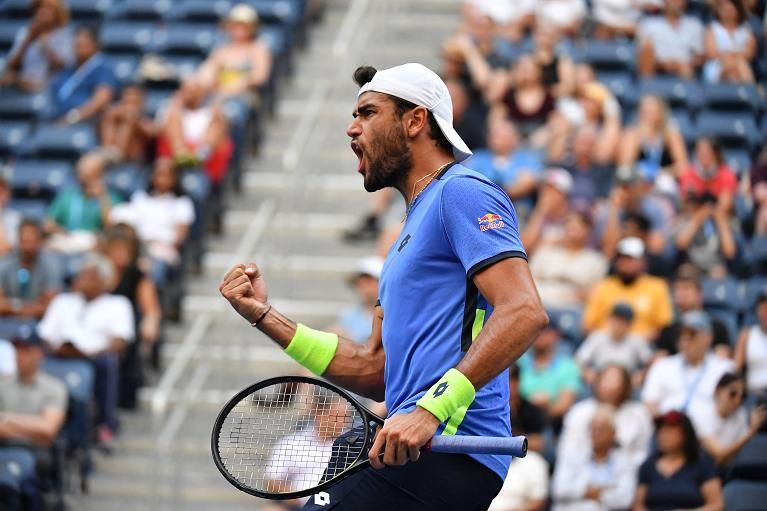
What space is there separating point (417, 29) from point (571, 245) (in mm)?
4386

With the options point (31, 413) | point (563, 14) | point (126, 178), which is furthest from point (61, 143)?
point (563, 14)

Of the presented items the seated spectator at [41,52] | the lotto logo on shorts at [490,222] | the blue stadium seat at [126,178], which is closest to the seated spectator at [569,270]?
the blue stadium seat at [126,178]

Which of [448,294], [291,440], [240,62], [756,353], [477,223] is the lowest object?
[756,353]

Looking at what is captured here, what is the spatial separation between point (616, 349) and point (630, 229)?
1.21 meters

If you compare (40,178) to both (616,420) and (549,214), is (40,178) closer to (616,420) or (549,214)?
(549,214)

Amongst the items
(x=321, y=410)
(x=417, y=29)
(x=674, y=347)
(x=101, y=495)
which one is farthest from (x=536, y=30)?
(x=321, y=410)

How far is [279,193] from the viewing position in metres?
12.6

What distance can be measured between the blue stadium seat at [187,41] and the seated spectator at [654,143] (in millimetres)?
4163

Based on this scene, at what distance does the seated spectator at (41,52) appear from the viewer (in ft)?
45.2

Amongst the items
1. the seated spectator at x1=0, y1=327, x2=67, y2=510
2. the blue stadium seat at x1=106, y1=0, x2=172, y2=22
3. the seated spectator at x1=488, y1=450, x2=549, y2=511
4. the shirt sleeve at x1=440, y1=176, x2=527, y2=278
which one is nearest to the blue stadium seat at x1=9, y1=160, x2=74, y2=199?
the blue stadium seat at x1=106, y1=0, x2=172, y2=22

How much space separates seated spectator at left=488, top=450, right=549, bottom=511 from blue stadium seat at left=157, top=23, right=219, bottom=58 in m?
6.52

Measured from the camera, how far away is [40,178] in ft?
40.5

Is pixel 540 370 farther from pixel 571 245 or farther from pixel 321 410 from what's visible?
pixel 321 410

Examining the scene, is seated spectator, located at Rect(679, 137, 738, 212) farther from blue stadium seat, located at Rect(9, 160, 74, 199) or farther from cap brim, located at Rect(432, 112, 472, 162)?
cap brim, located at Rect(432, 112, 472, 162)
